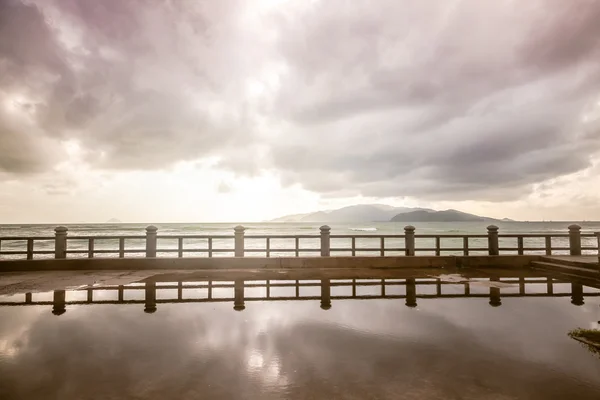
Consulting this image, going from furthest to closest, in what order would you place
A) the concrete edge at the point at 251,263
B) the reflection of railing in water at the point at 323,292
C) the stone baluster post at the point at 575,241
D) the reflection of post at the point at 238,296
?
the stone baluster post at the point at 575,241, the concrete edge at the point at 251,263, the reflection of railing in water at the point at 323,292, the reflection of post at the point at 238,296

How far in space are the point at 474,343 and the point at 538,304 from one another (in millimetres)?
4174

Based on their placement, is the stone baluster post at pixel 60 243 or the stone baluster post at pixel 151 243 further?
the stone baluster post at pixel 151 243

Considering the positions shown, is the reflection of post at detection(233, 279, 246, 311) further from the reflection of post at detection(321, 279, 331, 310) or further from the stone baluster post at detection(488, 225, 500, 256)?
the stone baluster post at detection(488, 225, 500, 256)

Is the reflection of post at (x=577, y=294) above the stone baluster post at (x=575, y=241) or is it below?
below

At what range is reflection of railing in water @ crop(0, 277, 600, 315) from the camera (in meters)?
9.15

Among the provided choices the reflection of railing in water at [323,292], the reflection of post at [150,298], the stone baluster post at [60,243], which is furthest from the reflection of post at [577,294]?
the stone baluster post at [60,243]

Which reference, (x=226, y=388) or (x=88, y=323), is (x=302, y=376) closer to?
(x=226, y=388)

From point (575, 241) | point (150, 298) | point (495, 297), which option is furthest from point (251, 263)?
point (575, 241)

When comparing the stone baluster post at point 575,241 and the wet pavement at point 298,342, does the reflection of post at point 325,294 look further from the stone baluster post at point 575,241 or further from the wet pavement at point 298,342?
the stone baluster post at point 575,241

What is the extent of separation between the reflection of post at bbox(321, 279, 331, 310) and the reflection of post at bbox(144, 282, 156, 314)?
4143 mm

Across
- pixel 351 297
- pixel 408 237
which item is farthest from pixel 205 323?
pixel 408 237

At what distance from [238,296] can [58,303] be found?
4608 mm

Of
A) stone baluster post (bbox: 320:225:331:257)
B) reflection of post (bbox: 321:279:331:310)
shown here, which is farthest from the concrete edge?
reflection of post (bbox: 321:279:331:310)

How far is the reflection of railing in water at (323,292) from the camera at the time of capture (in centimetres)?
915
